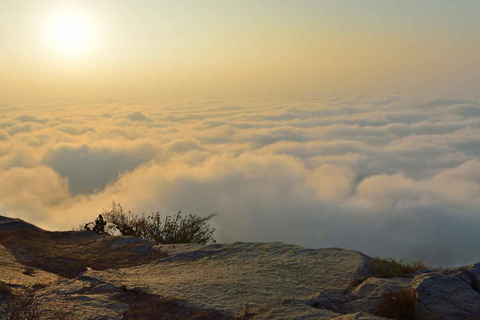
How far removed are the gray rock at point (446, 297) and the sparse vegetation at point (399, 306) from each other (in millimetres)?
76

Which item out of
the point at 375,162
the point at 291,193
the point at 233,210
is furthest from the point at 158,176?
the point at 375,162

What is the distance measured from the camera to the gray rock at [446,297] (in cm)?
455

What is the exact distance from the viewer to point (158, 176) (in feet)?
529

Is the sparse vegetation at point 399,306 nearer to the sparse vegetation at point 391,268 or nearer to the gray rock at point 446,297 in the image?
the gray rock at point 446,297

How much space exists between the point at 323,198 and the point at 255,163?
40.0 metres

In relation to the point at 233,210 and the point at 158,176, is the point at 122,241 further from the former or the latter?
the point at 158,176

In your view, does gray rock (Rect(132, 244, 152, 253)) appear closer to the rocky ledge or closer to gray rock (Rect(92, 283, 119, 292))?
the rocky ledge

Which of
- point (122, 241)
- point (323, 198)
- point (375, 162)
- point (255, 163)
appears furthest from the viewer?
point (375, 162)

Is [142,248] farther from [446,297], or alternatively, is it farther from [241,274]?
[446,297]

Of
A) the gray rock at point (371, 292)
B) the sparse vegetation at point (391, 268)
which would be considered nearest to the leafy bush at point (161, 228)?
the sparse vegetation at point (391, 268)

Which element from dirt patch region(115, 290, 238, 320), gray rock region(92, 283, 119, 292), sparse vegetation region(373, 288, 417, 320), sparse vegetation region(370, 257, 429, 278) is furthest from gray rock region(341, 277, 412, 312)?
gray rock region(92, 283, 119, 292)

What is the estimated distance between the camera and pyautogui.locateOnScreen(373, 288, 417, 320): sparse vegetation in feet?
15.4

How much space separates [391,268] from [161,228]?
7.95 metres

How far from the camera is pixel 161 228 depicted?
12.4 meters
